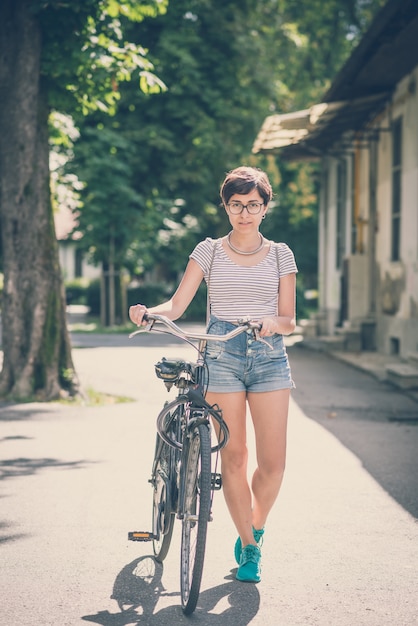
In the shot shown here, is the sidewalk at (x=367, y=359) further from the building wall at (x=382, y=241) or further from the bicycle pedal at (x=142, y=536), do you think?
the bicycle pedal at (x=142, y=536)

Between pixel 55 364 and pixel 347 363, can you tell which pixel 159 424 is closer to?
pixel 55 364

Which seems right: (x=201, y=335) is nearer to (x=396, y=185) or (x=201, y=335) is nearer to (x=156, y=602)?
(x=156, y=602)

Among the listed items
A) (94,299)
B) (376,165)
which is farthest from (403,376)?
(94,299)

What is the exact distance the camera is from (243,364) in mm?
4668

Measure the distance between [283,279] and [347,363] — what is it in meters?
11.9

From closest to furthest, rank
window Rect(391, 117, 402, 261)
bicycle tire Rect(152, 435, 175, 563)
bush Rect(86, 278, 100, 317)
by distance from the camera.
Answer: bicycle tire Rect(152, 435, 175, 563), window Rect(391, 117, 402, 261), bush Rect(86, 278, 100, 317)

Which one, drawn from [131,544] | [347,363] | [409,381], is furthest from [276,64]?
[131,544]

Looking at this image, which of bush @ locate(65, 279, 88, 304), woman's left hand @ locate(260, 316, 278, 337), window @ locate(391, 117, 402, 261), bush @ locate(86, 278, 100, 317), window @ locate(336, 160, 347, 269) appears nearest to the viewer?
woman's left hand @ locate(260, 316, 278, 337)

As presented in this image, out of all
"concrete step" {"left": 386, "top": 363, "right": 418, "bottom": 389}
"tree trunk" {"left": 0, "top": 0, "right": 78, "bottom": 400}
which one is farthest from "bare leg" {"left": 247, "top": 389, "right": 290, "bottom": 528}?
"concrete step" {"left": 386, "top": 363, "right": 418, "bottom": 389}

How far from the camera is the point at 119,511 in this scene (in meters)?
6.17

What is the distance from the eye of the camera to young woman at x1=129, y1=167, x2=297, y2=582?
15.3ft

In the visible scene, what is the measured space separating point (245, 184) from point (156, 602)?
185 centimetres

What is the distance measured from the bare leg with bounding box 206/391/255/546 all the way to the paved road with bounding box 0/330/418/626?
292 mm

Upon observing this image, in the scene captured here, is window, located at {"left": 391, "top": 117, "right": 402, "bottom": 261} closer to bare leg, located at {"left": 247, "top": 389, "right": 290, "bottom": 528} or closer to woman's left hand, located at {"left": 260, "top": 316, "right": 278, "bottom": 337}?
bare leg, located at {"left": 247, "top": 389, "right": 290, "bottom": 528}
